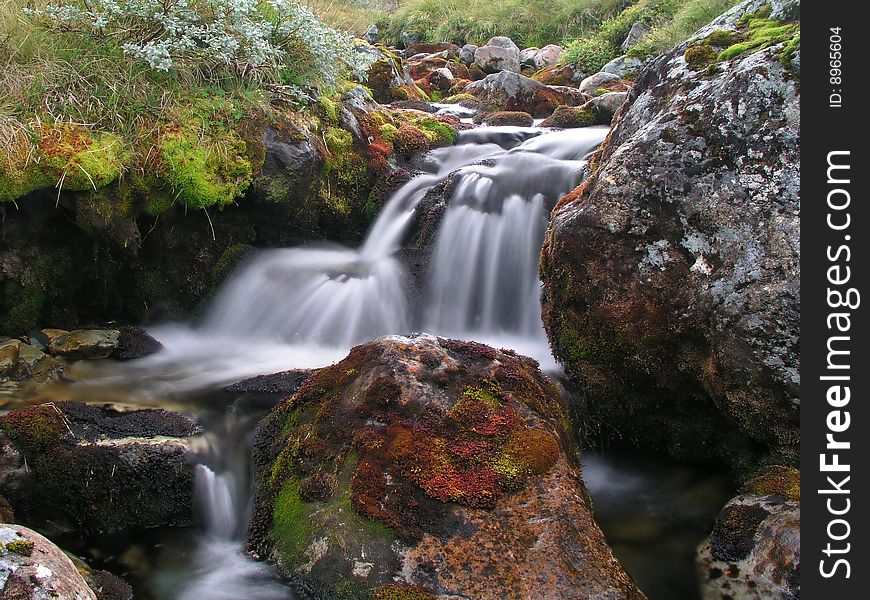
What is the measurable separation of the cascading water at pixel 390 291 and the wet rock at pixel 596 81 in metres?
7.51

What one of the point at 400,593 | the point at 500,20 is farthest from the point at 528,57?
the point at 400,593

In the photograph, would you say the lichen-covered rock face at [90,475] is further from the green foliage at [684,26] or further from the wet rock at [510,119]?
the green foliage at [684,26]

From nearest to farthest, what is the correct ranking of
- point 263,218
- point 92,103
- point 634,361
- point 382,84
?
point 634,361, point 92,103, point 263,218, point 382,84

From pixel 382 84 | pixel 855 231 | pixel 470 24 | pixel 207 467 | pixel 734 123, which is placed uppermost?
pixel 470 24

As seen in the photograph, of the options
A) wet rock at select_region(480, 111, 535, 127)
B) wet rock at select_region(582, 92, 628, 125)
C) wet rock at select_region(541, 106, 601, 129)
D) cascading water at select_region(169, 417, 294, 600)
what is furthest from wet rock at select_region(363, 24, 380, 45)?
cascading water at select_region(169, 417, 294, 600)

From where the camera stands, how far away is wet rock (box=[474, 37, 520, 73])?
1862cm

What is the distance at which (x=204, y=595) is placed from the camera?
3.52 m

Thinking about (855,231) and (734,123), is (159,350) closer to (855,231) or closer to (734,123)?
(734,123)

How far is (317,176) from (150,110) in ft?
6.30

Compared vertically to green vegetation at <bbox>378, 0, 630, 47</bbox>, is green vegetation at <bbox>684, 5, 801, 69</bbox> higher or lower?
lower

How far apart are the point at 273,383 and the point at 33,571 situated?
111 inches

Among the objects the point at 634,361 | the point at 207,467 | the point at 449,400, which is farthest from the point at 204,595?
the point at 634,361

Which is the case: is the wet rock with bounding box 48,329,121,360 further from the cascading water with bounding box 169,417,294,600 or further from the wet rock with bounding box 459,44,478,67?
the wet rock with bounding box 459,44,478,67

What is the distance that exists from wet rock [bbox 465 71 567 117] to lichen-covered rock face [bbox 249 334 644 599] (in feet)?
33.4
